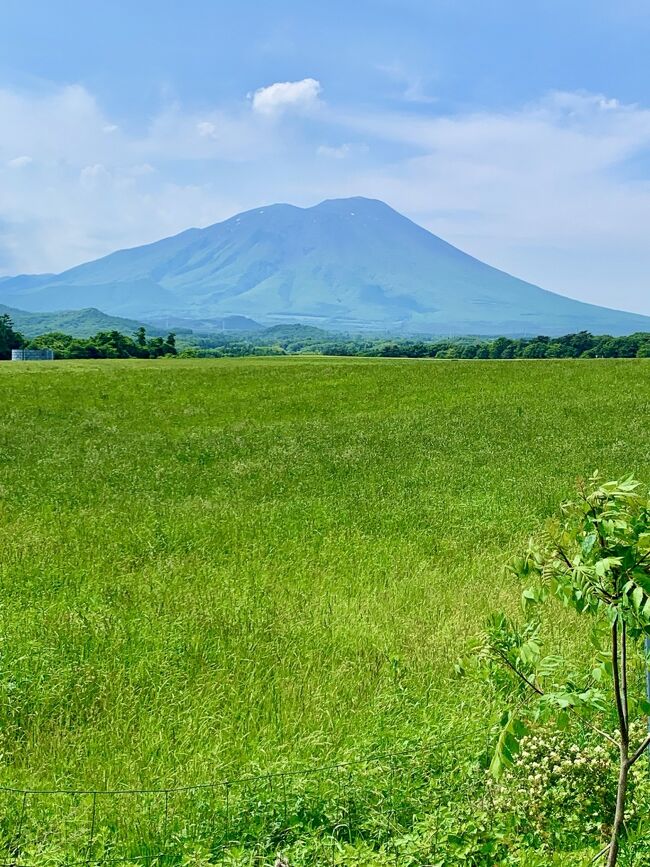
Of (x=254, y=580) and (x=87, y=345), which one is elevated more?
(x=87, y=345)

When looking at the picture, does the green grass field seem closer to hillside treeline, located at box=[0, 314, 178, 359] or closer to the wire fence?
the wire fence

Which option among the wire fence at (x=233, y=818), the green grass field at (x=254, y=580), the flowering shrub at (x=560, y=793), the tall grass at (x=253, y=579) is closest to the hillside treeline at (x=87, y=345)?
the green grass field at (x=254, y=580)

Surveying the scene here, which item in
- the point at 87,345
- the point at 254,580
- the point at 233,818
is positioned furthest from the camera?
the point at 87,345

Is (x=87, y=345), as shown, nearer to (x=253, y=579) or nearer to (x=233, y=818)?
(x=253, y=579)

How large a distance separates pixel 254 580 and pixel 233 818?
4.52 metres

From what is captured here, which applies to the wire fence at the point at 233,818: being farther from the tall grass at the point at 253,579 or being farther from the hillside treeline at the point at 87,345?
the hillside treeline at the point at 87,345

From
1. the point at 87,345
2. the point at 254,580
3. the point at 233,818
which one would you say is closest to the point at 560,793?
the point at 233,818

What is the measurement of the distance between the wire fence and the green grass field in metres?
0.38

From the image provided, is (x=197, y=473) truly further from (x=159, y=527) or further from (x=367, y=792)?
(x=367, y=792)

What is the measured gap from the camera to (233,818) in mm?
4645

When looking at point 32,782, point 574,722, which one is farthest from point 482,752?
point 32,782

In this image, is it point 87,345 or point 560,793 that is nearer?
point 560,793

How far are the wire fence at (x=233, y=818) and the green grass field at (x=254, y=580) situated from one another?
38 cm

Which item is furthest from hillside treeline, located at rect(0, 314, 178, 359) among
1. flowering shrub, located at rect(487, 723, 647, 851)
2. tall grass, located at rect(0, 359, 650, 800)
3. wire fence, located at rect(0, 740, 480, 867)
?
flowering shrub, located at rect(487, 723, 647, 851)
